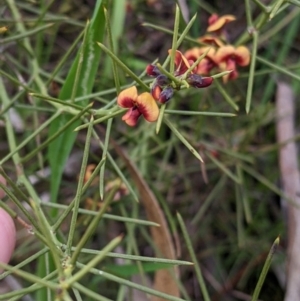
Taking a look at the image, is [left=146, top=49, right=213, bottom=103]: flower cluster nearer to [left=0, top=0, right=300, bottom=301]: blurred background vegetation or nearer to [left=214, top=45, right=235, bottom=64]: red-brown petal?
[left=214, top=45, right=235, bottom=64]: red-brown petal

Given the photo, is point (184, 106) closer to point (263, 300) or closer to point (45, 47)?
point (45, 47)

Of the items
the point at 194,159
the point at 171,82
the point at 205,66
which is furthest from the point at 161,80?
the point at 194,159

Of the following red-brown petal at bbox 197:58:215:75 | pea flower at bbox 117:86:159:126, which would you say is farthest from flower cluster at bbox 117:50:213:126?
red-brown petal at bbox 197:58:215:75

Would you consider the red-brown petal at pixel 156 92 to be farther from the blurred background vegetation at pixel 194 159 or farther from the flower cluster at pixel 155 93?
the blurred background vegetation at pixel 194 159

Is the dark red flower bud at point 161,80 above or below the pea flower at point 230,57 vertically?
above

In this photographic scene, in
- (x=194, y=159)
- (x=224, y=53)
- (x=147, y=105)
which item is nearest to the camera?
(x=147, y=105)

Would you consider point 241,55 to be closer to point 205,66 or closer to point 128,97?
point 205,66

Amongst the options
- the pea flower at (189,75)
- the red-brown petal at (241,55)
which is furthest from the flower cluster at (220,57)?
the pea flower at (189,75)
